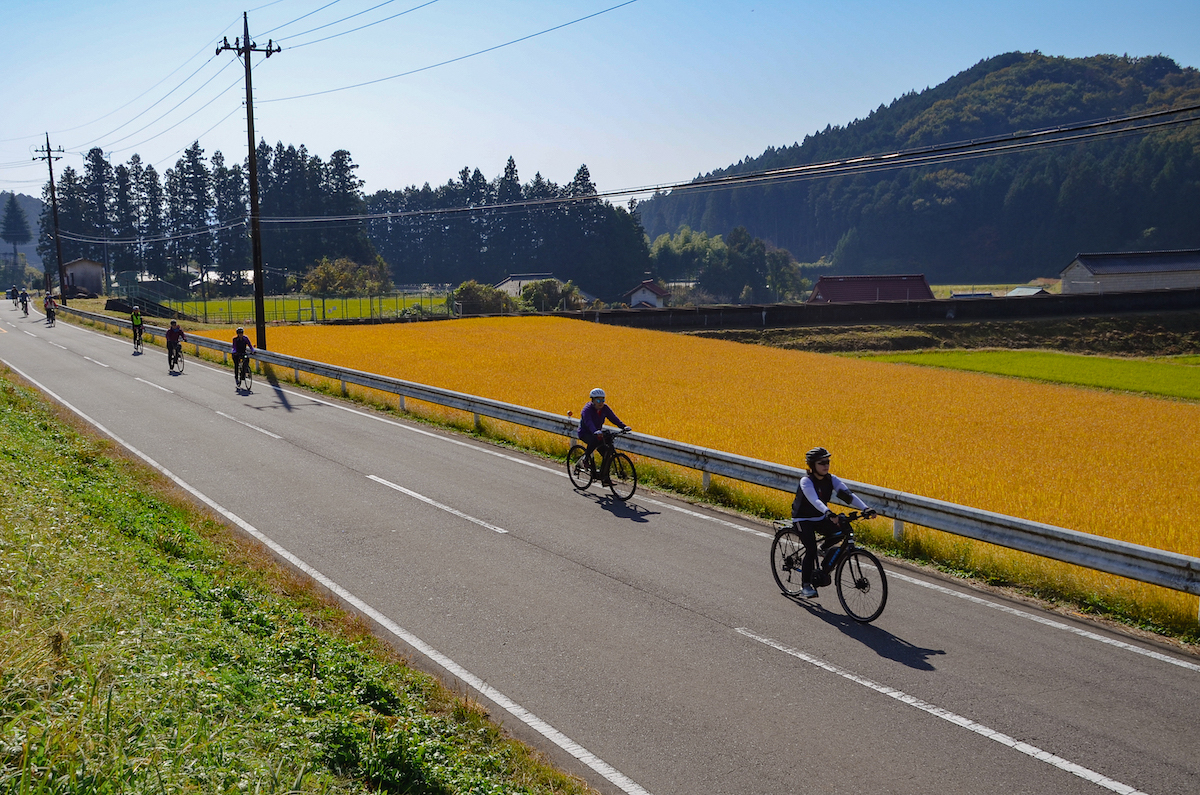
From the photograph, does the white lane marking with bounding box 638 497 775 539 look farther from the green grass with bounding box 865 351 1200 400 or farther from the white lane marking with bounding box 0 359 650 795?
the green grass with bounding box 865 351 1200 400

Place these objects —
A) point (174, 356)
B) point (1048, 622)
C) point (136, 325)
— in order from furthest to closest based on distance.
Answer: point (136, 325), point (174, 356), point (1048, 622)

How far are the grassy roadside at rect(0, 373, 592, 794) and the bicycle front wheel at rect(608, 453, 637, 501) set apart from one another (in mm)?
5900

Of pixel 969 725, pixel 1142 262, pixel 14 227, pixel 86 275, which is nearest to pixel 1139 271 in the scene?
pixel 1142 262

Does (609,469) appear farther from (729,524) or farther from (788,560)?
(788,560)

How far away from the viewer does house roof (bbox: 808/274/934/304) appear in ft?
294

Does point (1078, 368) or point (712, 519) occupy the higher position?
point (712, 519)

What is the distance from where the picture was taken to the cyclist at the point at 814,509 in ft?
27.7

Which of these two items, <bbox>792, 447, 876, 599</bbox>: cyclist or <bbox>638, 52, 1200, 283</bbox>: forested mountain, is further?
<bbox>638, 52, 1200, 283</bbox>: forested mountain

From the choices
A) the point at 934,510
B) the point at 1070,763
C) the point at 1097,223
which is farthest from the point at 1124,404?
the point at 1097,223

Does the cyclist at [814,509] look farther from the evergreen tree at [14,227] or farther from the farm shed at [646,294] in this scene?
the evergreen tree at [14,227]

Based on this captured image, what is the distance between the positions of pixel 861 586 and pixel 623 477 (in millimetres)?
5967

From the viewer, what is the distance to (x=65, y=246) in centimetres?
11350

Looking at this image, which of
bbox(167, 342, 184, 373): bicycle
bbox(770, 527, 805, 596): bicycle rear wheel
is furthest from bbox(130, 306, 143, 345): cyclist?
bbox(770, 527, 805, 596): bicycle rear wheel

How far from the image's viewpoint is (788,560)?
9023 millimetres
